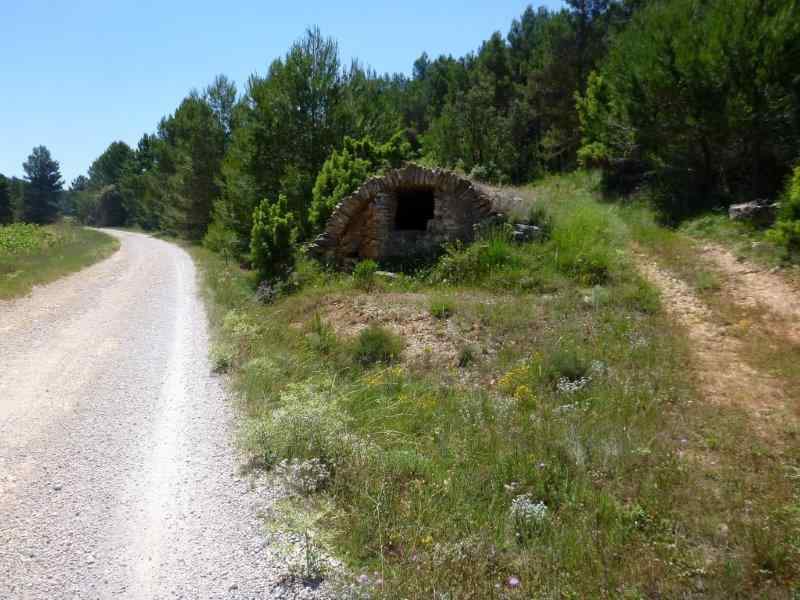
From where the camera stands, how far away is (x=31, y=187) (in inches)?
2562

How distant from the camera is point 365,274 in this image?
11.8 m

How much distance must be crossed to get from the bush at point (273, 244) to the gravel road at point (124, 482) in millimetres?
4666

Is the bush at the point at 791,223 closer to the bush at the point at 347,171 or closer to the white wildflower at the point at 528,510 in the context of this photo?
the white wildflower at the point at 528,510

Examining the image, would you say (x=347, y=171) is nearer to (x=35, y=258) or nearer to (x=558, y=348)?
(x=558, y=348)

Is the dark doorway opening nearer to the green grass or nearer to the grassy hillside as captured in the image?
the grassy hillside

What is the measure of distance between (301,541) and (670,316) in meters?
7.25

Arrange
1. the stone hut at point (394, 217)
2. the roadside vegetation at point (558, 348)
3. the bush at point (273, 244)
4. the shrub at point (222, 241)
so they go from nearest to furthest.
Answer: the roadside vegetation at point (558, 348) → the stone hut at point (394, 217) → the bush at point (273, 244) → the shrub at point (222, 241)

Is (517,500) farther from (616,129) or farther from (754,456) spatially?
(616,129)

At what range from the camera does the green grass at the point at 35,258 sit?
14.4 meters

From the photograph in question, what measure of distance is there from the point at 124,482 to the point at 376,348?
3.91m

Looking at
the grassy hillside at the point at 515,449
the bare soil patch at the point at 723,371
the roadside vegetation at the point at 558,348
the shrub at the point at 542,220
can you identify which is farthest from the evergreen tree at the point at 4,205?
the bare soil patch at the point at 723,371

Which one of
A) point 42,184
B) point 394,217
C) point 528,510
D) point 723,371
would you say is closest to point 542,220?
point 394,217

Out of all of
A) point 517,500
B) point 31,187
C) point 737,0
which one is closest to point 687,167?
point 737,0

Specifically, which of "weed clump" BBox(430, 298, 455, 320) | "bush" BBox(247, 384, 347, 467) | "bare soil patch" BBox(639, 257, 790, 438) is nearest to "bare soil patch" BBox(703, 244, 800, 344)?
"bare soil patch" BBox(639, 257, 790, 438)
